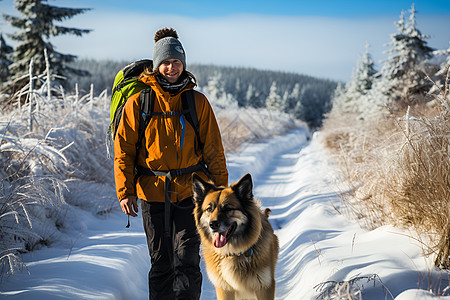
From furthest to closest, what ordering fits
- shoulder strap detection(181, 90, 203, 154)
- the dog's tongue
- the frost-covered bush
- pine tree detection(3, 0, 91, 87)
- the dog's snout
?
pine tree detection(3, 0, 91, 87) < the frost-covered bush < shoulder strap detection(181, 90, 203, 154) < the dog's tongue < the dog's snout

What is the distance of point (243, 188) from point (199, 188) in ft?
1.36

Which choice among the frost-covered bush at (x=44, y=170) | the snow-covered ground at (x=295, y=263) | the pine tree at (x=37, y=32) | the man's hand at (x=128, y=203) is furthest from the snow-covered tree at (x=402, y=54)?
the pine tree at (x=37, y=32)

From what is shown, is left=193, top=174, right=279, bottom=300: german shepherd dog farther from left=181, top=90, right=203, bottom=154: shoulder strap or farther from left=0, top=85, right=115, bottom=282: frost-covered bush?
left=0, top=85, right=115, bottom=282: frost-covered bush

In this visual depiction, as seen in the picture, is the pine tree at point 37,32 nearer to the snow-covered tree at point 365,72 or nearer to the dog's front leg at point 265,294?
the dog's front leg at point 265,294

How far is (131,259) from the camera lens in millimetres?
4211

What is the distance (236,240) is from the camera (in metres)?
2.96

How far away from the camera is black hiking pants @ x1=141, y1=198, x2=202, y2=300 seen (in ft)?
9.61

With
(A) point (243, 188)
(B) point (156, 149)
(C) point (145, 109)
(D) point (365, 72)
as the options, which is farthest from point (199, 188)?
(D) point (365, 72)

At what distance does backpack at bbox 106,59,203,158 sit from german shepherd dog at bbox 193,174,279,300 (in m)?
0.55

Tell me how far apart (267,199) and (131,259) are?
474 centimetres

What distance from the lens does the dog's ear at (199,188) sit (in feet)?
9.32

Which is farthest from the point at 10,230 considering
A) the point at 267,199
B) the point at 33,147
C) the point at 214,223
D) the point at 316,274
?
the point at 267,199

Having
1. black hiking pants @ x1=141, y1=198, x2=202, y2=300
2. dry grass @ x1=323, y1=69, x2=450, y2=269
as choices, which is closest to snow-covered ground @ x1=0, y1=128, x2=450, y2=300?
dry grass @ x1=323, y1=69, x2=450, y2=269

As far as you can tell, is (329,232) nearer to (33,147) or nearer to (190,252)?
(190,252)
